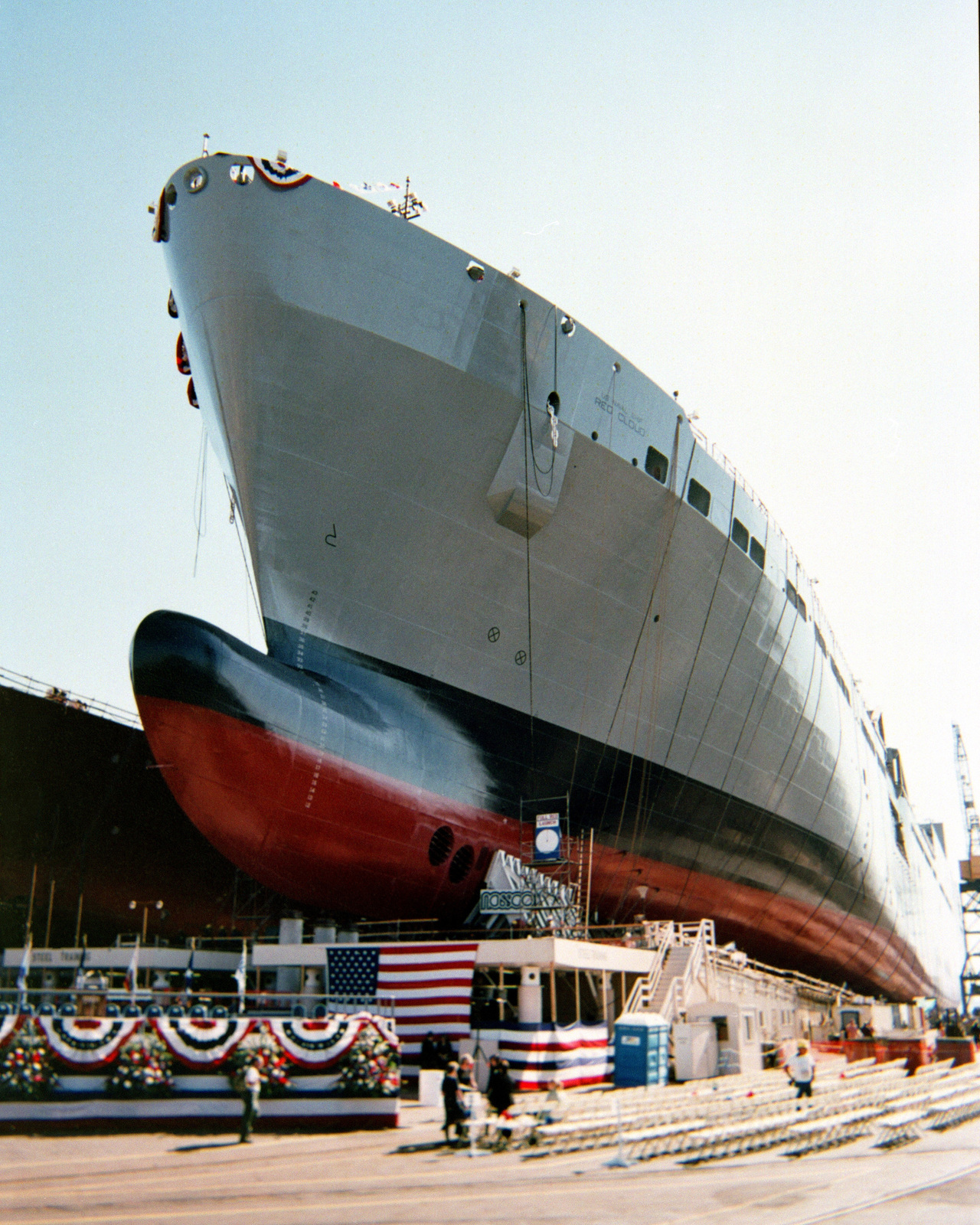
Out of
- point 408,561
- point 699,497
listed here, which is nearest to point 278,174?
point 408,561

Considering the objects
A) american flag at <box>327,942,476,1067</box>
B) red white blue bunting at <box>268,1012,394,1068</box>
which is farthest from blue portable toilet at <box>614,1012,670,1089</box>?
red white blue bunting at <box>268,1012,394,1068</box>

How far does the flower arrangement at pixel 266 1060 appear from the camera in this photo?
1069 cm

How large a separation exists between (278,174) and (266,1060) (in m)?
12.9

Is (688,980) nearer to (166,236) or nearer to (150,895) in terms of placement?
(150,895)

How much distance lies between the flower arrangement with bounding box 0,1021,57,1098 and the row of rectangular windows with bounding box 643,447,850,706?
1347 cm

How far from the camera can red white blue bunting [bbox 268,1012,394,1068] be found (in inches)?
431

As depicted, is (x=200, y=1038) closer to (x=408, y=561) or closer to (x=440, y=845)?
(x=440, y=845)

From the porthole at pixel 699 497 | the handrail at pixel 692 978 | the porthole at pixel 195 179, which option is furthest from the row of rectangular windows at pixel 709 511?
the porthole at pixel 195 179

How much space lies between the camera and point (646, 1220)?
6.47 metres

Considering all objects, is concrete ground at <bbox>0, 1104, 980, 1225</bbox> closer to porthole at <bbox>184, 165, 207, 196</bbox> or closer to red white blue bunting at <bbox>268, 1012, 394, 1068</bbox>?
red white blue bunting at <bbox>268, 1012, 394, 1068</bbox>

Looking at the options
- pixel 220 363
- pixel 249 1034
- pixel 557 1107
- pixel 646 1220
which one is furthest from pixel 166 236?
pixel 646 1220

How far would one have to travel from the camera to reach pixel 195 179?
53.2 ft

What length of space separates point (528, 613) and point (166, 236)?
9079 millimetres

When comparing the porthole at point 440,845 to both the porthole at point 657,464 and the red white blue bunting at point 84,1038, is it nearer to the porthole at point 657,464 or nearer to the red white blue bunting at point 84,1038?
the red white blue bunting at point 84,1038
